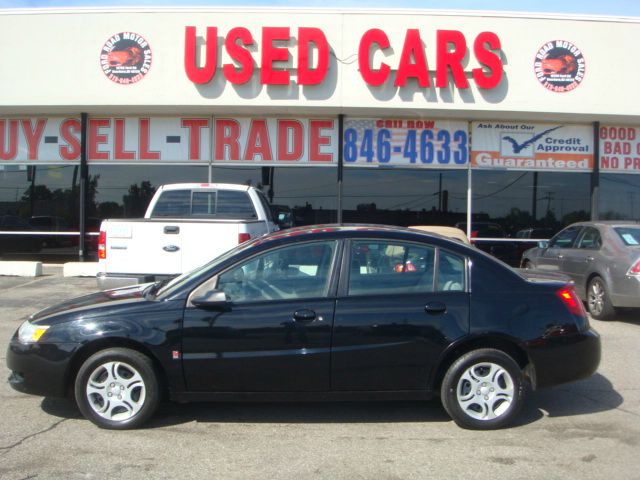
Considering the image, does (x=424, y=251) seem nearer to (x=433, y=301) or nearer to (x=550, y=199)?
(x=433, y=301)

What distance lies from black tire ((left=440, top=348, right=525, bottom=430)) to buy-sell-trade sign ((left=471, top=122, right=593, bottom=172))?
1095 centimetres

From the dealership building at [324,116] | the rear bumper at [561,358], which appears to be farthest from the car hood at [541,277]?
the dealership building at [324,116]

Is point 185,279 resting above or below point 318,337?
above

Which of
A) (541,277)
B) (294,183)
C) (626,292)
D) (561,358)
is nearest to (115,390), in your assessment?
(561,358)

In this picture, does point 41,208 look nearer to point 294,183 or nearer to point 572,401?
point 294,183

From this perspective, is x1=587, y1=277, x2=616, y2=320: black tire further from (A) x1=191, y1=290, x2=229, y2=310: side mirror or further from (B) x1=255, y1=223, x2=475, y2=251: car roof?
(A) x1=191, y1=290, x2=229, y2=310: side mirror

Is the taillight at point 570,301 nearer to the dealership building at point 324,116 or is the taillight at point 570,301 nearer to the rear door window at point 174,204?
the rear door window at point 174,204

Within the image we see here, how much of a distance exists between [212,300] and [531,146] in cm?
1243

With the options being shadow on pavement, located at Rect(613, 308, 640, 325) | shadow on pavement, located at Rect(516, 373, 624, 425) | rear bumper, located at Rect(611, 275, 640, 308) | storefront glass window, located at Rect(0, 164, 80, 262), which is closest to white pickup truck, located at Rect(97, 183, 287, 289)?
shadow on pavement, located at Rect(516, 373, 624, 425)

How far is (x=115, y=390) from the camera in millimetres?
4828

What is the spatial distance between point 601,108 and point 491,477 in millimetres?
12265

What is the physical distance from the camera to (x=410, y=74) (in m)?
13.7

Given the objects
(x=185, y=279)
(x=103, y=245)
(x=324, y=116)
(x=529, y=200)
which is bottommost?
(x=185, y=279)

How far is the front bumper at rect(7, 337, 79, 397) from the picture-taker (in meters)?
4.79
